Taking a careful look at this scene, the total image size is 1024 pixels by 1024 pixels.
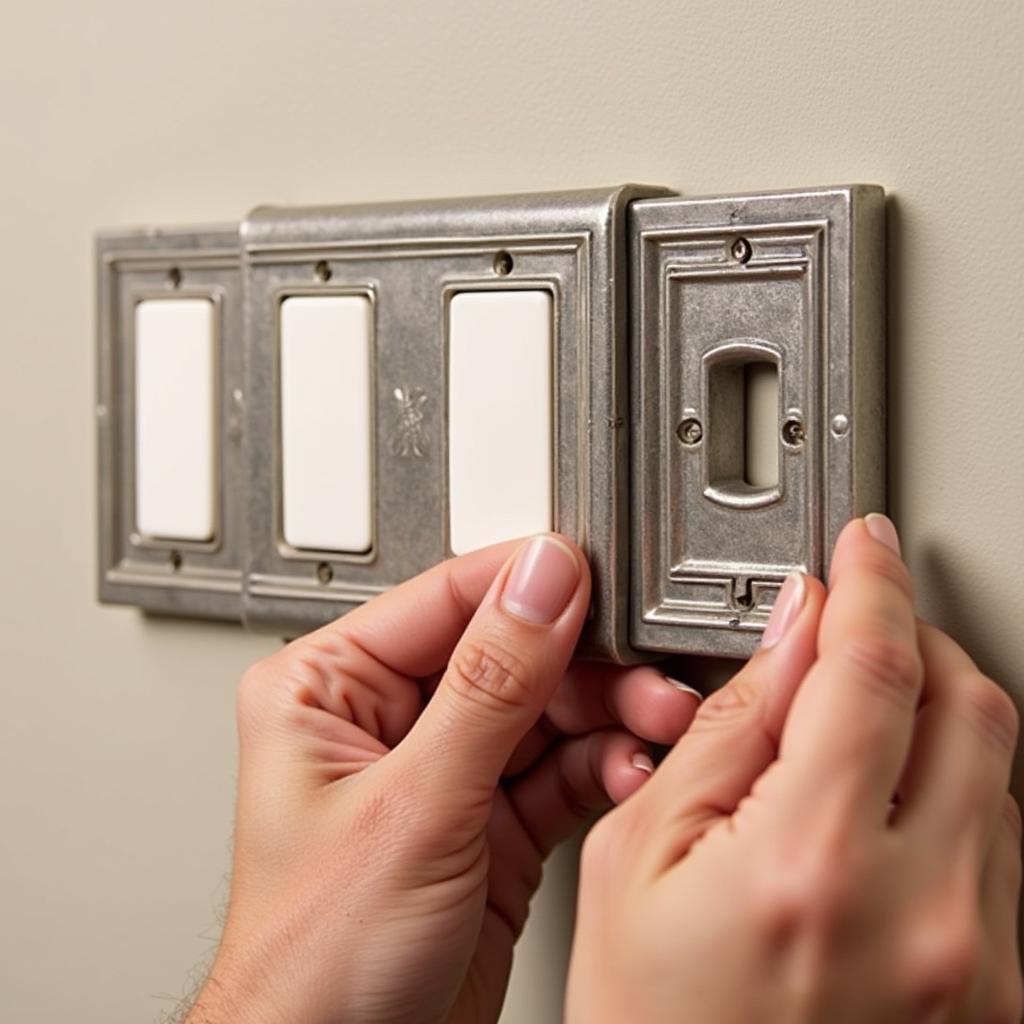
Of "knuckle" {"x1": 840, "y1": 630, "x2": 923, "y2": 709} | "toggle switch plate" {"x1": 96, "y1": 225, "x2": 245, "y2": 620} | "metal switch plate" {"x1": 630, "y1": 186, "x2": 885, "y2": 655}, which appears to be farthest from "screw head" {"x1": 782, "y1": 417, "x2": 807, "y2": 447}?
"toggle switch plate" {"x1": 96, "y1": 225, "x2": 245, "y2": 620}

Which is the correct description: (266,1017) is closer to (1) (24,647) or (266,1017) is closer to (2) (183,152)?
(1) (24,647)

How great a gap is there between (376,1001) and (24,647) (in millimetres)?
321

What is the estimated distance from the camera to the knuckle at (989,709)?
0.53 meters

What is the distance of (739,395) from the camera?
0.63 meters

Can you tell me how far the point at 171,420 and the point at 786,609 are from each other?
35cm

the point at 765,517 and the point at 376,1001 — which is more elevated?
the point at 765,517

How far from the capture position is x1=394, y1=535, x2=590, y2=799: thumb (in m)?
0.62

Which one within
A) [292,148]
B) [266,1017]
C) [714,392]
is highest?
[292,148]

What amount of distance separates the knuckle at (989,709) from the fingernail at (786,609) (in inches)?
2.3

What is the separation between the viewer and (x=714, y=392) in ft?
2.02

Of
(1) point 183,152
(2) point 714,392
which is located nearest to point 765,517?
(2) point 714,392

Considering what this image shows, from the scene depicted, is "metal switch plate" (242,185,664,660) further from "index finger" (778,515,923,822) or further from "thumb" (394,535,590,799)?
"index finger" (778,515,923,822)

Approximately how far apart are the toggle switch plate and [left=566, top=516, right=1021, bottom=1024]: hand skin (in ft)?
0.97

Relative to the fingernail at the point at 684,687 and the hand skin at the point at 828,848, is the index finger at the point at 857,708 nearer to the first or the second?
the hand skin at the point at 828,848
